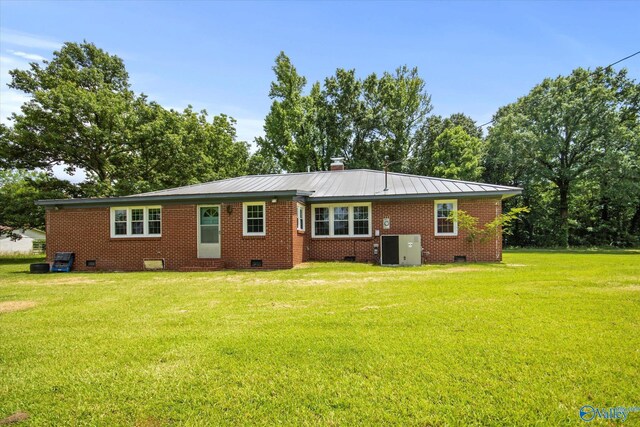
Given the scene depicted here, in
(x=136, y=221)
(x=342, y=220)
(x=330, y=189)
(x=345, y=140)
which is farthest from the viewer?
(x=345, y=140)

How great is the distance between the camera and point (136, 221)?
560 inches

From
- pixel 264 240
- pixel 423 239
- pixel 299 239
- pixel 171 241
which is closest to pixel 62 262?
pixel 171 241

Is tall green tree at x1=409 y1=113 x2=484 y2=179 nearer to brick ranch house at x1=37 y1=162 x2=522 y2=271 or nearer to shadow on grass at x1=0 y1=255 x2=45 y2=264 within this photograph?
brick ranch house at x1=37 y1=162 x2=522 y2=271

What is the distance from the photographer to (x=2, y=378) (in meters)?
3.49

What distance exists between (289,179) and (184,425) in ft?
51.3

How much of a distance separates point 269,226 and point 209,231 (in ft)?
8.08

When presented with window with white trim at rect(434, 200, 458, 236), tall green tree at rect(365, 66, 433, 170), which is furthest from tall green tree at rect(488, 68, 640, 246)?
window with white trim at rect(434, 200, 458, 236)

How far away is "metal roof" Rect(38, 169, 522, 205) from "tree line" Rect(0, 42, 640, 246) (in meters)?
10.8

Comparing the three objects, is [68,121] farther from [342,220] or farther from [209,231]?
[342,220]

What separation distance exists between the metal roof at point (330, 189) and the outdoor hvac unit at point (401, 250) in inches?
68.4

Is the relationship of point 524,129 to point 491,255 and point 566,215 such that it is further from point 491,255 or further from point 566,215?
point 491,255

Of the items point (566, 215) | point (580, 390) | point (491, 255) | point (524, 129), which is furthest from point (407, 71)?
point (580, 390)

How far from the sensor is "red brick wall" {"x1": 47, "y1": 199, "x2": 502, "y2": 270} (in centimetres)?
1300

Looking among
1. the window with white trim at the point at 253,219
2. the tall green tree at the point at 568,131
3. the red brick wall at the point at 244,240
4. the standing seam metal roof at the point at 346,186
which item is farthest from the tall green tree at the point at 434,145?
the window with white trim at the point at 253,219
